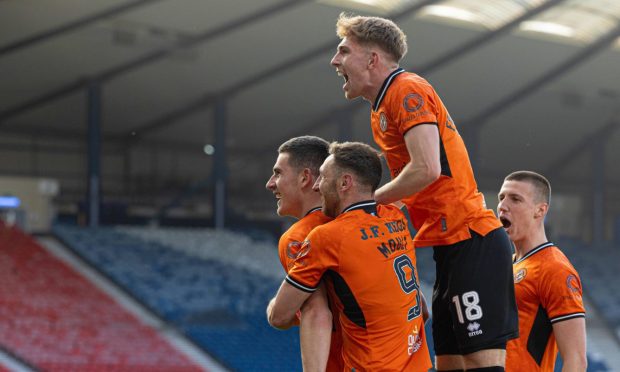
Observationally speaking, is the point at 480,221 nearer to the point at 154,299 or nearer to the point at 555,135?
the point at 154,299

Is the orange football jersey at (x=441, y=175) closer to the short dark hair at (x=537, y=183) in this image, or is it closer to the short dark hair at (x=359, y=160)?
the short dark hair at (x=359, y=160)

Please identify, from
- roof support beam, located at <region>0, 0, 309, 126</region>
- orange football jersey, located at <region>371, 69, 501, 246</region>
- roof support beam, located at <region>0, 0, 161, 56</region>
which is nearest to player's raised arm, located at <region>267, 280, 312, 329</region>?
orange football jersey, located at <region>371, 69, 501, 246</region>

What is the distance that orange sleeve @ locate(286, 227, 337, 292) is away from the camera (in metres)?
3.68

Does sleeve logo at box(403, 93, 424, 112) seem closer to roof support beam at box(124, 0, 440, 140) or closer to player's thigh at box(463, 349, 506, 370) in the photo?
player's thigh at box(463, 349, 506, 370)

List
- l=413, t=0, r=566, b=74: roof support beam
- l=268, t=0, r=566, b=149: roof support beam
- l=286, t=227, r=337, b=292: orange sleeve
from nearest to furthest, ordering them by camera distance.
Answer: l=286, t=227, r=337, b=292: orange sleeve
l=413, t=0, r=566, b=74: roof support beam
l=268, t=0, r=566, b=149: roof support beam

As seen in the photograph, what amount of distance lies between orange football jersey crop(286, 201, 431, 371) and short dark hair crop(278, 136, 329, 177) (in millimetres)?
396

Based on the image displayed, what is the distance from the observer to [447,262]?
13.5 ft

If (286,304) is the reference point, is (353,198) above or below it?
above

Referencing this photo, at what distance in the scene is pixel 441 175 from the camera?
3.98m

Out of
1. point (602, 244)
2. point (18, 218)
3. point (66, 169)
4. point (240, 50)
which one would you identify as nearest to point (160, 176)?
point (66, 169)

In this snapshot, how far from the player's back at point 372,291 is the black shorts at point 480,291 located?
1.04ft

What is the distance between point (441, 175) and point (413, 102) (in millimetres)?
390

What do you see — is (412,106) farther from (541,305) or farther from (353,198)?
(541,305)

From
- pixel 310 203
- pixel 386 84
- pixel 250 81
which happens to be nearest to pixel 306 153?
pixel 310 203
